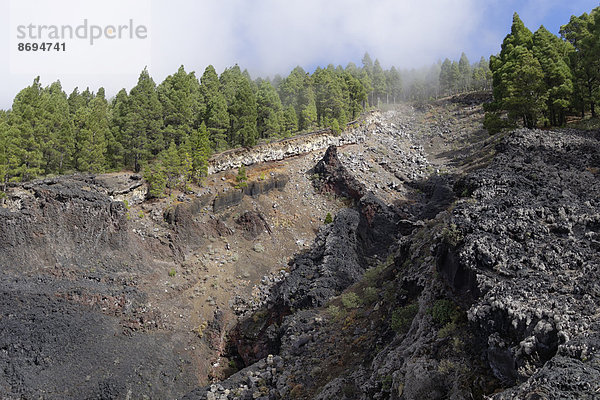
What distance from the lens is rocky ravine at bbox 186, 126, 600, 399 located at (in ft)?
26.6

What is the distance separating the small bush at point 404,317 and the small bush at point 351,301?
5624 mm

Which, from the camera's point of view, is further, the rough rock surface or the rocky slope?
the rough rock surface

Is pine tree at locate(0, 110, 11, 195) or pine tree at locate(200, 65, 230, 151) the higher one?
pine tree at locate(200, 65, 230, 151)

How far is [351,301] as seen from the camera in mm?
21500

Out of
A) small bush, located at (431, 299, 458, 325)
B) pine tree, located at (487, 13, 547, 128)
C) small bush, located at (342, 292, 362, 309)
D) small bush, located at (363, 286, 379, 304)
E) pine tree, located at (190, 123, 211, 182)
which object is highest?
pine tree, located at (487, 13, 547, 128)

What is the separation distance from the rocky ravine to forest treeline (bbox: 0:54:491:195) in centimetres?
2395

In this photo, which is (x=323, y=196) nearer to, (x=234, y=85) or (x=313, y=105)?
(x=313, y=105)

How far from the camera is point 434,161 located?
52.8m

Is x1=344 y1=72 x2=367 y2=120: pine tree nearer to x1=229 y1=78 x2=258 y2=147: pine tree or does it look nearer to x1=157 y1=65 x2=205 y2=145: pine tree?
x1=229 y1=78 x2=258 y2=147: pine tree

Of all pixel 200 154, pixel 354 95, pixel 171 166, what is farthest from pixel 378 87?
pixel 171 166

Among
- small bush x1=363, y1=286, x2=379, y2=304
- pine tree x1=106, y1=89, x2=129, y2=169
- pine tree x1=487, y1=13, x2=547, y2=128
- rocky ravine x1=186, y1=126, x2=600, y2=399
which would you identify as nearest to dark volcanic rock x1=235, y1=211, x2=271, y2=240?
rocky ravine x1=186, y1=126, x2=600, y2=399

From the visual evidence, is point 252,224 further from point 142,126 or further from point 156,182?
point 142,126

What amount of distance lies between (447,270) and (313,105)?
5603 cm

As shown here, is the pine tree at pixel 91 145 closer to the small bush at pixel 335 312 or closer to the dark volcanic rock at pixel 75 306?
the dark volcanic rock at pixel 75 306
